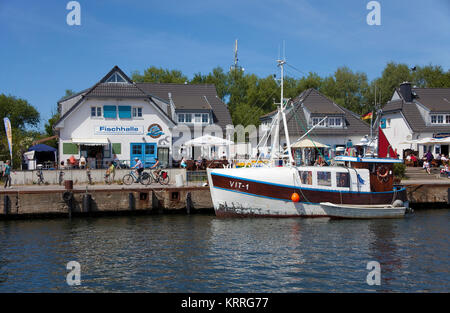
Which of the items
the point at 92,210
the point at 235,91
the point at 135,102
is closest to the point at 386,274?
the point at 92,210

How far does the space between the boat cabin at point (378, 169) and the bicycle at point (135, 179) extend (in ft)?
40.8

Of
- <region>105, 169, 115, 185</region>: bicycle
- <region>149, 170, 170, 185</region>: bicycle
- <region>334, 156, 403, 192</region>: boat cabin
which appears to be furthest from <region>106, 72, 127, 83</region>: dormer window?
<region>334, 156, 403, 192</region>: boat cabin

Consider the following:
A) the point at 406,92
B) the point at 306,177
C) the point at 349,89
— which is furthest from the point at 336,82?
the point at 306,177

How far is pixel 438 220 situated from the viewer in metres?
25.5

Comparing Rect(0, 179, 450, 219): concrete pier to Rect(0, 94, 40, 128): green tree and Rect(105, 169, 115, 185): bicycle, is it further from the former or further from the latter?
Rect(0, 94, 40, 128): green tree

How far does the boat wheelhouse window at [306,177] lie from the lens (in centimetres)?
2534

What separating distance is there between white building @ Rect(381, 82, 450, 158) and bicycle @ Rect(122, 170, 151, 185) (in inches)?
1236

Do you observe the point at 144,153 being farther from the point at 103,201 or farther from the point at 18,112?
the point at 18,112

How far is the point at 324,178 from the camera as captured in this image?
1013 inches

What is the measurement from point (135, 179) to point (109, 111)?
9.26 metres

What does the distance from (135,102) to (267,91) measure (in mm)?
32650

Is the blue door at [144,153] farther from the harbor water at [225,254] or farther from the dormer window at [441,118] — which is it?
the dormer window at [441,118]

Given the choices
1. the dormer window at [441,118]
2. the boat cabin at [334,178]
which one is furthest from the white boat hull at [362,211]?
the dormer window at [441,118]

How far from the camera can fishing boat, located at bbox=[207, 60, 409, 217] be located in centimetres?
2512
